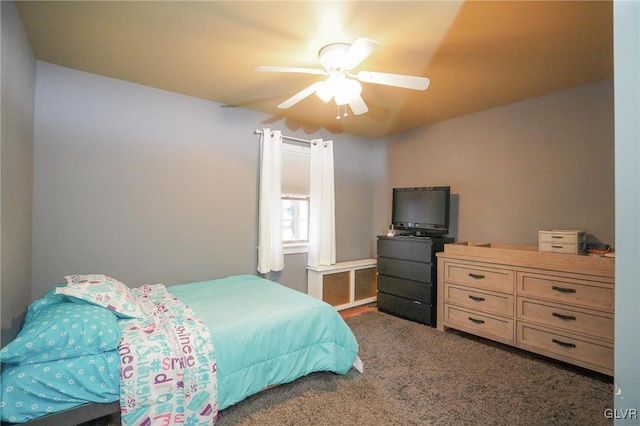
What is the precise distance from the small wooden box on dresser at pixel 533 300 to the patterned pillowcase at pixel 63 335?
3.01m

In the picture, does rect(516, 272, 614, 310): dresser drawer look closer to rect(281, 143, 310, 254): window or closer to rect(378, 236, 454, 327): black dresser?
rect(378, 236, 454, 327): black dresser

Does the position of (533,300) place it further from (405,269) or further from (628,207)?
(628,207)

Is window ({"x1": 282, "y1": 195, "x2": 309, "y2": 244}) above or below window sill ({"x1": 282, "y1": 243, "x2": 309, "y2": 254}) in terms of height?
above

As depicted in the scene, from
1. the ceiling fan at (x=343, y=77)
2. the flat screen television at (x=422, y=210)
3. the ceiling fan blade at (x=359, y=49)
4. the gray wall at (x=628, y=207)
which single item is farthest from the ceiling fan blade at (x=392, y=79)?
the flat screen television at (x=422, y=210)

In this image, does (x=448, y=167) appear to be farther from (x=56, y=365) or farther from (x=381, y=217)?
(x=56, y=365)

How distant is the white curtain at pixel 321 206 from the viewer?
12.8ft

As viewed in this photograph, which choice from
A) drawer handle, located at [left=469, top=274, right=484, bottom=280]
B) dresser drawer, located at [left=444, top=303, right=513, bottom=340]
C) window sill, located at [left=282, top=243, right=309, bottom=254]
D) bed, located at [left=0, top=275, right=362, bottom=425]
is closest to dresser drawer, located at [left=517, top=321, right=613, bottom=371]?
dresser drawer, located at [left=444, top=303, right=513, bottom=340]

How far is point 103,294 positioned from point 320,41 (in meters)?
2.20

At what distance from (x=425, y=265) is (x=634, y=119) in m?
2.96

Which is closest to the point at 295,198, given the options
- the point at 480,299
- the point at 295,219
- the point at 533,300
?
the point at 295,219

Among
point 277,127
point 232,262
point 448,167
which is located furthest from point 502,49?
point 232,262

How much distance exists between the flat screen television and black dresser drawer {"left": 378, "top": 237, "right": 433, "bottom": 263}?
24cm

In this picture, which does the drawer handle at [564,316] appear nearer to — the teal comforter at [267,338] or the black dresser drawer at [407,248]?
the black dresser drawer at [407,248]

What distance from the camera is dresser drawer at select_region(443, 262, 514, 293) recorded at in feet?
9.12
